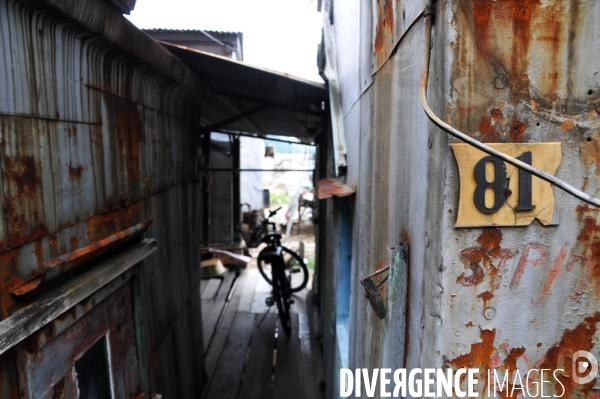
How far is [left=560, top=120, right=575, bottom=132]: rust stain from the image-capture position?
1063 millimetres

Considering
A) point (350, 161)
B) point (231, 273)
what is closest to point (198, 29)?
point (231, 273)

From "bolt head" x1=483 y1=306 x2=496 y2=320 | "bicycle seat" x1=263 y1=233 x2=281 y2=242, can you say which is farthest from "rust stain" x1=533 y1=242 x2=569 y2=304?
"bicycle seat" x1=263 y1=233 x2=281 y2=242

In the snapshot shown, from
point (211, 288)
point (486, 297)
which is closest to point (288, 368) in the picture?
point (211, 288)

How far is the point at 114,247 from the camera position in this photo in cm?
236

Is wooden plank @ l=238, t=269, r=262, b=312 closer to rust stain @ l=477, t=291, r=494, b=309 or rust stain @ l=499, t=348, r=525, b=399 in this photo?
rust stain @ l=499, t=348, r=525, b=399

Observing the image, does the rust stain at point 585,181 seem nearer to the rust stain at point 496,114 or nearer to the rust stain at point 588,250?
the rust stain at point 588,250

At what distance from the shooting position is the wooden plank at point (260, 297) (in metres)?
7.50

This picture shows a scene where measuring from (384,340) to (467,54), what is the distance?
113 centimetres

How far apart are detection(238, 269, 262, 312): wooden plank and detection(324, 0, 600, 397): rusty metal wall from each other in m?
6.65

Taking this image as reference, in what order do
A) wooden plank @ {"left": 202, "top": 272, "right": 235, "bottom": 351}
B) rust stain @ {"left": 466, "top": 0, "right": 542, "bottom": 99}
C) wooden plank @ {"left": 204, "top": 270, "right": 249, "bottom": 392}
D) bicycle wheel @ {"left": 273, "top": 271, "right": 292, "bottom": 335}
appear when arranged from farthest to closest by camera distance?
1. bicycle wheel @ {"left": 273, "top": 271, "right": 292, "bottom": 335}
2. wooden plank @ {"left": 202, "top": 272, "right": 235, "bottom": 351}
3. wooden plank @ {"left": 204, "top": 270, "right": 249, "bottom": 392}
4. rust stain @ {"left": 466, "top": 0, "right": 542, "bottom": 99}

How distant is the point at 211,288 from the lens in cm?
830

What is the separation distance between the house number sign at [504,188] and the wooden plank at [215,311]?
5.64m

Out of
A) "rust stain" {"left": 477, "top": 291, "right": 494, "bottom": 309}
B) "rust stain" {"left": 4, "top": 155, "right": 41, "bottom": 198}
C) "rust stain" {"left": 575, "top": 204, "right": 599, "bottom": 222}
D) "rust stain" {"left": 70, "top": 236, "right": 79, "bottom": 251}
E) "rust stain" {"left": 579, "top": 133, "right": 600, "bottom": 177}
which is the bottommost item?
"rust stain" {"left": 70, "top": 236, "right": 79, "bottom": 251}

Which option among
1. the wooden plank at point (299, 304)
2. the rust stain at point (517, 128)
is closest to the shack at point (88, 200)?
the rust stain at point (517, 128)
